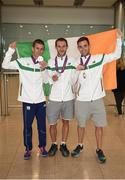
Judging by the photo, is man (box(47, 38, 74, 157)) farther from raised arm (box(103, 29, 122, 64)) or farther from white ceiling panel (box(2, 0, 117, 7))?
white ceiling panel (box(2, 0, 117, 7))

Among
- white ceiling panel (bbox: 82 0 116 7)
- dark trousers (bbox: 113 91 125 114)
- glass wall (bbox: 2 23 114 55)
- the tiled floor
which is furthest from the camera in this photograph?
glass wall (bbox: 2 23 114 55)

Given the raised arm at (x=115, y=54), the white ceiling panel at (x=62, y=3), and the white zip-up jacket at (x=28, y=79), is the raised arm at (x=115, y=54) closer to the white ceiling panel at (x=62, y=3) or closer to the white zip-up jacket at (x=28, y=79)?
the white zip-up jacket at (x=28, y=79)

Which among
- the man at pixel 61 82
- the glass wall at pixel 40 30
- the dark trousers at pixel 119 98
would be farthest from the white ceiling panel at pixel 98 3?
the man at pixel 61 82

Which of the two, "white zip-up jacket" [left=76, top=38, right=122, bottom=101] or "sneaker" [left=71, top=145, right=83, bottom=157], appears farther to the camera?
"sneaker" [left=71, top=145, right=83, bottom=157]

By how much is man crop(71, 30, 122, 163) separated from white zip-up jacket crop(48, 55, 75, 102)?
11cm

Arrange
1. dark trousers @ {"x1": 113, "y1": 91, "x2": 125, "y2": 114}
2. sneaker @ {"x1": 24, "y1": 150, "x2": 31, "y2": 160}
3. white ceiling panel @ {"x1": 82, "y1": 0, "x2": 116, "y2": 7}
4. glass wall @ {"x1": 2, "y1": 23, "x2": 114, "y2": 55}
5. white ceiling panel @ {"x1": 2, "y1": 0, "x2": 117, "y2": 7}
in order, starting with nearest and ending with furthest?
sneaker @ {"x1": 24, "y1": 150, "x2": 31, "y2": 160} → dark trousers @ {"x1": 113, "y1": 91, "x2": 125, "y2": 114} → white ceiling panel @ {"x1": 82, "y1": 0, "x2": 116, "y2": 7} → white ceiling panel @ {"x1": 2, "y1": 0, "x2": 117, "y2": 7} → glass wall @ {"x1": 2, "y1": 23, "x2": 114, "y2": 55}

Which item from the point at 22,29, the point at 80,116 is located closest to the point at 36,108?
the point at 80,116

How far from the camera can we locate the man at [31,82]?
3.29 m

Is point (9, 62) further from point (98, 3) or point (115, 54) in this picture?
point (98, 3)

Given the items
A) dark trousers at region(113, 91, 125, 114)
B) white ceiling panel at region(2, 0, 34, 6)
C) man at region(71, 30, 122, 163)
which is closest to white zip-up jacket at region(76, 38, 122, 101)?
man at region(71, 30, 122, 163)

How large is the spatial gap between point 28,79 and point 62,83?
1.34ft

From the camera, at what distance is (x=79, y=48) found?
11.1ft

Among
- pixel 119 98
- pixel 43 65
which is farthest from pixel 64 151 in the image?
pixel 119 98

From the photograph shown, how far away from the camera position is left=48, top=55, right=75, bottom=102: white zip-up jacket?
132 inches
